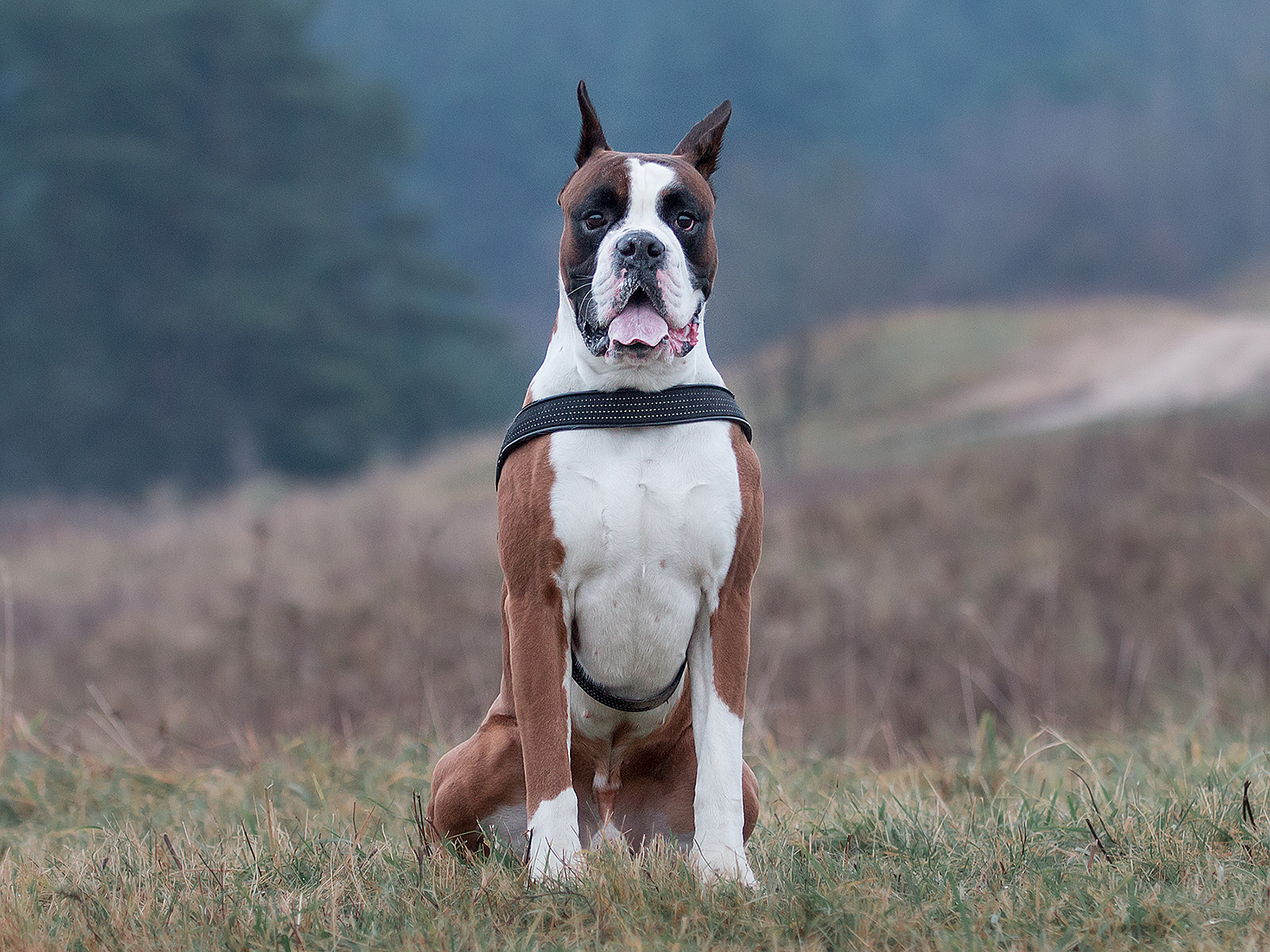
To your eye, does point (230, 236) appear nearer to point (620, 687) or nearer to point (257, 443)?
point (257, 443)

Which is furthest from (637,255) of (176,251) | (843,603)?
(176,251)

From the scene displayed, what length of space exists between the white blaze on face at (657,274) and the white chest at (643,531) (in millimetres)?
252

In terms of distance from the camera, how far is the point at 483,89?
53.5m

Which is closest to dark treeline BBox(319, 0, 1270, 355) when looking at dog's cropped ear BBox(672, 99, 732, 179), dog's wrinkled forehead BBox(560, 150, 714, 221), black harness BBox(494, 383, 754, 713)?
dog's cropped ear BBox(672, 99, 732, 179)

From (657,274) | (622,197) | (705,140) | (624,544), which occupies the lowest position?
(624,544)

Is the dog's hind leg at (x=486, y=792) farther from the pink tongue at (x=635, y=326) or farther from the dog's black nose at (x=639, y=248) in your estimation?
the dog's black nose at (x=639, y=248)

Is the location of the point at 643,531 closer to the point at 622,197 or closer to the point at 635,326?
the point at 635,326

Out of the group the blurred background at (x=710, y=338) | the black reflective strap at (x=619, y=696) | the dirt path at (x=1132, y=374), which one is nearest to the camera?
the black reflective strap at (x=619, y=696)

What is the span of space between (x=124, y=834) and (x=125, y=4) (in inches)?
1319

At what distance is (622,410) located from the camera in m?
3.09

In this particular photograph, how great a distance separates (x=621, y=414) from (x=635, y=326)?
221 millimetres

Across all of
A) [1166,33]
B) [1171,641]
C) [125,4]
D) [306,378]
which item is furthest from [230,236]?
[1166,33]

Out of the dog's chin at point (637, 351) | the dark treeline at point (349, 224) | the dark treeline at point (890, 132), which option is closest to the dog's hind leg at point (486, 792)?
the dog's chin at point (637, 351)

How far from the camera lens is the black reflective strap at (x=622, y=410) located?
3.09m
